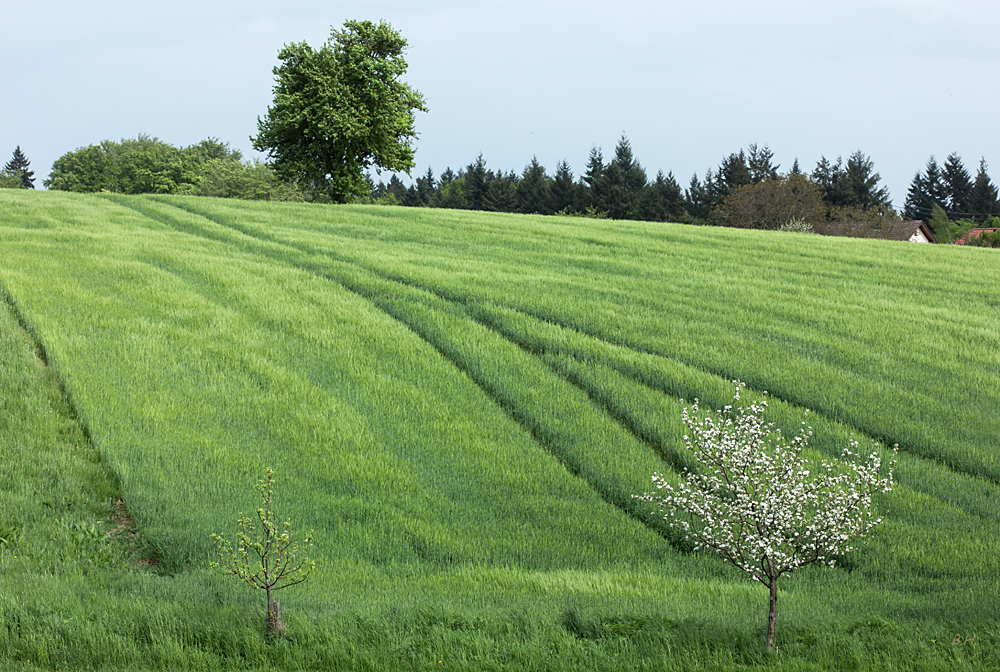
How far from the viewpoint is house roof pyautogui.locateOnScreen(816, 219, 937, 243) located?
73.9 m

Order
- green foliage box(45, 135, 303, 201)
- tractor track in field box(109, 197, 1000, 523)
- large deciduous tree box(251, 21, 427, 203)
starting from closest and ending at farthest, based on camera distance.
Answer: tractor track in field box(109, 197, 1000, 523)
large deciduous tree box(251, 21, 427, 203)
green foliage box(45, 135, 303, 201)

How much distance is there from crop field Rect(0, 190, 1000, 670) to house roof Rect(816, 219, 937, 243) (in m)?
56.3

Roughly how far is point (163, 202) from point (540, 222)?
60.2 feet

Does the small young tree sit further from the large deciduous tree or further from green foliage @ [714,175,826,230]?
green foliage @ [714,175,826,230]

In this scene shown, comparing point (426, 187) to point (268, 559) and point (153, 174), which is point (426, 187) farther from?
point (268, 559)

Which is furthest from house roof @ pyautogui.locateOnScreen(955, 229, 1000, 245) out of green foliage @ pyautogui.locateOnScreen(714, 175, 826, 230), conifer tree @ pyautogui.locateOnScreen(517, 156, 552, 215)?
conifer tree @ pyautogui.locateOnScreen(517, 156, 552, 215)

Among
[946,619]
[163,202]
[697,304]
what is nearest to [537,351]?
[697,304]

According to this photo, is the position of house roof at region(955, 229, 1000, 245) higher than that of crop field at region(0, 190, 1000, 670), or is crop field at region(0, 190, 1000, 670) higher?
house roof at region(955, 229, 1000, 245)

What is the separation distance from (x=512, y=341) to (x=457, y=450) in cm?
489

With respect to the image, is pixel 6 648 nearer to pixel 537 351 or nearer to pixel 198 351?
pixel 198 351

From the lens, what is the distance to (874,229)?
244ft

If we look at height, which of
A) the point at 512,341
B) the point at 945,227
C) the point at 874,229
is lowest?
the point at 512,341

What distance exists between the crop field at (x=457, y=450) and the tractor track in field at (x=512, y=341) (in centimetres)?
8

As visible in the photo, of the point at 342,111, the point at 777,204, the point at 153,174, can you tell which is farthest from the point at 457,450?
the point at 153,174
